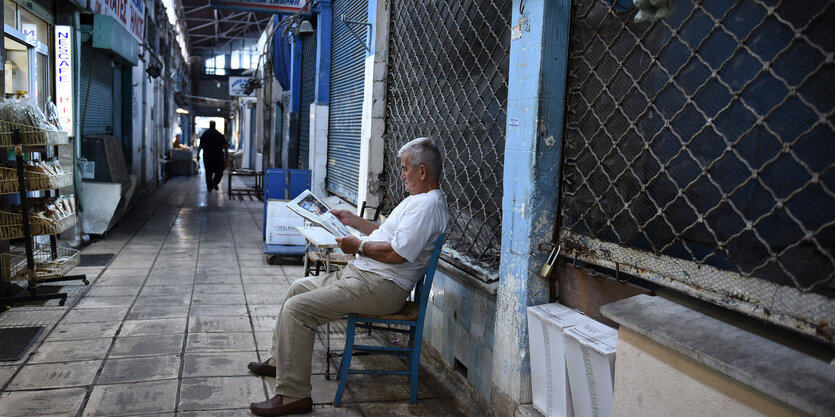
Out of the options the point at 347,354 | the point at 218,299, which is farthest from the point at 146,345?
the point at 347,354

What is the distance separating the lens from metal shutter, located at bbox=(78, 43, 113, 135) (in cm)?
933

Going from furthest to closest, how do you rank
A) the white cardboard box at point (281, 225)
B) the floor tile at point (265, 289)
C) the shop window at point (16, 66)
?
the white cardboard box at point (281, 225)
the shop window at point (16, 66)
the floor tile at point (265, 289)

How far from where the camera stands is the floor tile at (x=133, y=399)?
3279 millimetres

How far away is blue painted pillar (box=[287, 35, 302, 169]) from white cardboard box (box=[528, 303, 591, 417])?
9.99 m

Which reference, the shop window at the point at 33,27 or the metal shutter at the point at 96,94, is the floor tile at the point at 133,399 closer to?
the shop window at the point at 33,27

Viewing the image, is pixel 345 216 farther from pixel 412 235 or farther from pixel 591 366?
pixel 591 366

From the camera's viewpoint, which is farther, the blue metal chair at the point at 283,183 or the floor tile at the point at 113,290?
the blue metal chair at the point at 283,183

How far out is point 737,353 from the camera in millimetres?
1694

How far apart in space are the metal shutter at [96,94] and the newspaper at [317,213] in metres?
6.29

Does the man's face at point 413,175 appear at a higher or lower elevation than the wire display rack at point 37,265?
higher

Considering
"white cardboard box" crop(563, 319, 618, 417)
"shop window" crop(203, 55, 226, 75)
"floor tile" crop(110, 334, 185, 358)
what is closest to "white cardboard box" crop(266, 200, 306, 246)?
"floor tile" crop(110, 334, 185, 358)

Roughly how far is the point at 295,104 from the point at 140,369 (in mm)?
9207

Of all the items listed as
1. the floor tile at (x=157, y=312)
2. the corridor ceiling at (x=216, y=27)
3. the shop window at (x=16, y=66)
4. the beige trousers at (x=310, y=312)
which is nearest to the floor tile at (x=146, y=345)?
the floor tile at (x=157, y=312)

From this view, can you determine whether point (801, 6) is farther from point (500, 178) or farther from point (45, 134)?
point (45, 134)
